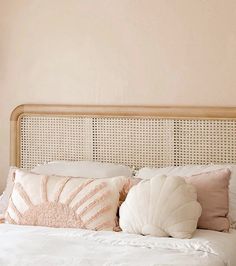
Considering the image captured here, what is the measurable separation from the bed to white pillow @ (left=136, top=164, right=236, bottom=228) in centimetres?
15

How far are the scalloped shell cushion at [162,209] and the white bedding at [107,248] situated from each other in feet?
0.19

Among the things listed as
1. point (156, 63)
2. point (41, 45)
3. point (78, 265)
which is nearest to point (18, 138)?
point (41, 45)

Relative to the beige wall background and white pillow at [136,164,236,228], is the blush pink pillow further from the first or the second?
the beige wall background

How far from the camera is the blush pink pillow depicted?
3.08m

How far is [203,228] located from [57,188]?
777 mm

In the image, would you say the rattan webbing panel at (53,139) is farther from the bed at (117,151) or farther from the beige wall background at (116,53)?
the beige wall background at (116,53)

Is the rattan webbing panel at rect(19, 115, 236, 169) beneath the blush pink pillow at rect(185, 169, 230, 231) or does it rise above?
above

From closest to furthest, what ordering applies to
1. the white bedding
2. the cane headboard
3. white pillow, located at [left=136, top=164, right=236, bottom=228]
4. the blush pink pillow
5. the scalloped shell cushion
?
the white bedding < the scalloped shell cushion < the blush pink pillow < white pillow, located at [left=136, top=164, right=236, bottom=228] < the cane headboard

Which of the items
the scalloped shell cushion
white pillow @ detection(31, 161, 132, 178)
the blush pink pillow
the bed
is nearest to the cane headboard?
the bed

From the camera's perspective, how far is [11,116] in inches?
158

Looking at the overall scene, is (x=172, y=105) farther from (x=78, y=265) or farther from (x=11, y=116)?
(x=78, y=265)

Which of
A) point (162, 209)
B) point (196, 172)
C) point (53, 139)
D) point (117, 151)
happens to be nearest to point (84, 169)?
point (117, 151)

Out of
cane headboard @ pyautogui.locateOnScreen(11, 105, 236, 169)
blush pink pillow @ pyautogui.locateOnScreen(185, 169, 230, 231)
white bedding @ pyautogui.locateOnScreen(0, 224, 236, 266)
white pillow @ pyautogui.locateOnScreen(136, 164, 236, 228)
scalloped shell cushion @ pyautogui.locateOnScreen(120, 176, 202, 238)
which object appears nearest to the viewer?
white bedding @ pyautogui.locateOnScreen(0, 224, 236, 266)

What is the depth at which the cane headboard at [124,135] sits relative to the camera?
353cm
